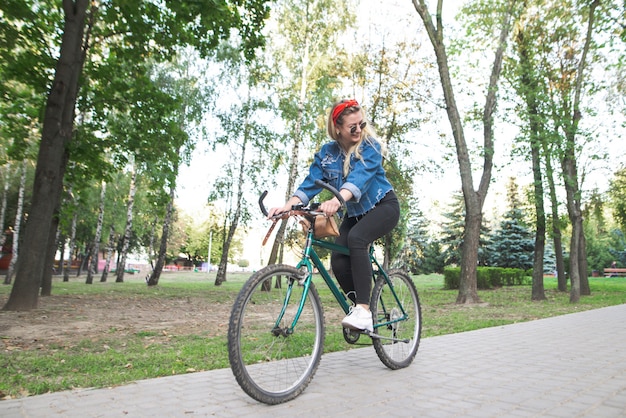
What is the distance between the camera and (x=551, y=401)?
3219mm

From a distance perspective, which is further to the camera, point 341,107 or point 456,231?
point 456,231

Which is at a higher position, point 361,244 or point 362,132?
point 362,132

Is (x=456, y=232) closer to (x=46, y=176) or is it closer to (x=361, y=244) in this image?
(x=46, y=176)

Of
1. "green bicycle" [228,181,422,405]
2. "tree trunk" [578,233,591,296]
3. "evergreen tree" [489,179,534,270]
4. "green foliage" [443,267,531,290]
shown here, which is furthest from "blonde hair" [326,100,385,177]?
"evergreen tree" [489,179,534,270]

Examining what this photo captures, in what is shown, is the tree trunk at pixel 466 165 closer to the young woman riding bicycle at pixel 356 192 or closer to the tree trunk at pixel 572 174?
the tree trunk at pixel 572 174

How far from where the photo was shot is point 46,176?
31.5 ft

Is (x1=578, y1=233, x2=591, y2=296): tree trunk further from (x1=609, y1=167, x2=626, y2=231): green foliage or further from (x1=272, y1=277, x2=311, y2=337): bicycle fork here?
(x1=272, y1=277, x2=311, y2=337): bicycle fork

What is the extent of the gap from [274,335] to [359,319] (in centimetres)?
77

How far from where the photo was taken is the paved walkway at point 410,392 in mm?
2902

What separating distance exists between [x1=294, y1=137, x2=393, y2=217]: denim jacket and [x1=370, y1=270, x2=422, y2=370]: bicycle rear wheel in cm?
81

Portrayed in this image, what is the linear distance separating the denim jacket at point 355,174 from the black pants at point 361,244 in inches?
4.1

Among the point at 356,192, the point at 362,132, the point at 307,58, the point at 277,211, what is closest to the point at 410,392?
the point at 356,192

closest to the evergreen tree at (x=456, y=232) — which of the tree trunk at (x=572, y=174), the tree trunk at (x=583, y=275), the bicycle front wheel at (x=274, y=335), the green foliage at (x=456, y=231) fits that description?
the green foliage at (x=456, y=231)

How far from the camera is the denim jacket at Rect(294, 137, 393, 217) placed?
12.4ft
